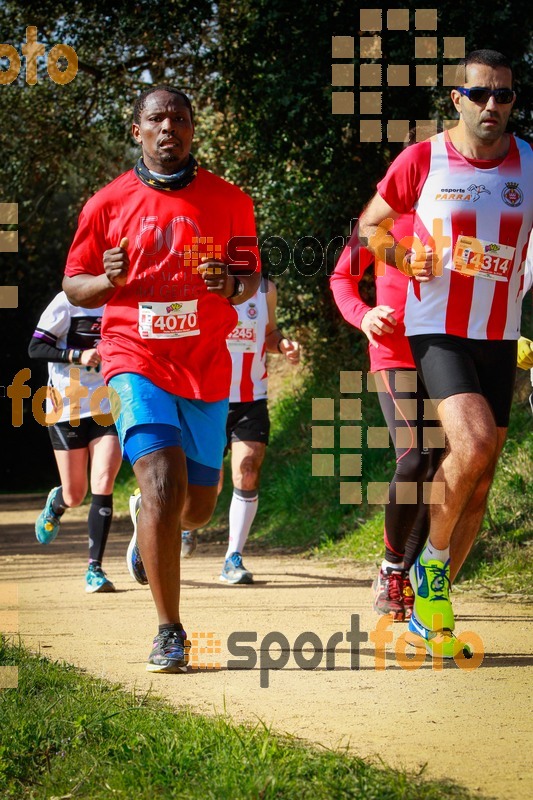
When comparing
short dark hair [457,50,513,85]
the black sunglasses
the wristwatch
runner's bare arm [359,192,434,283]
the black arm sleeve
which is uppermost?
short dark hair [457,50,513,85]

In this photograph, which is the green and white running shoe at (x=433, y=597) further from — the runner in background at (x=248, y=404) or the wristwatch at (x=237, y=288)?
the runner in background at (x=248, y=404)

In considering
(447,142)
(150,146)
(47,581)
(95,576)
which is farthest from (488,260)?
(47,581)

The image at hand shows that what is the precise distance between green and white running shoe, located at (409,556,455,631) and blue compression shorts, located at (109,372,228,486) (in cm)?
103

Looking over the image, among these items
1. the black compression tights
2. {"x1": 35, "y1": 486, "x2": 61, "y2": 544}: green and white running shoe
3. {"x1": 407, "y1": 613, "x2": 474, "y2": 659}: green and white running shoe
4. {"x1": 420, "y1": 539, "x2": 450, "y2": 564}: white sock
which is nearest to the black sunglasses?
the black compression tights

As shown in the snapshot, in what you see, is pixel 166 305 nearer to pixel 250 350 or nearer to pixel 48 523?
pixel 250 350

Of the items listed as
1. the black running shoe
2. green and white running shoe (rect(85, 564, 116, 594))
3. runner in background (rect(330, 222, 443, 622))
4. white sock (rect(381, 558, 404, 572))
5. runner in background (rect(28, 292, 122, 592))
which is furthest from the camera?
runner in background (rect(28, 292, 122, 592))

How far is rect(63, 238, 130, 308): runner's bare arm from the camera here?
16.2 ft

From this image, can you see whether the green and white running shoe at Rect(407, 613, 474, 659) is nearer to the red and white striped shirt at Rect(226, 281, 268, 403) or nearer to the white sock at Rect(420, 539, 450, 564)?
the white sock at Rect(420, 539, 450, 564)

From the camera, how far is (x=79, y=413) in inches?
317

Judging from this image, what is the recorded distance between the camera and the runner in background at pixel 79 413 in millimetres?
7949

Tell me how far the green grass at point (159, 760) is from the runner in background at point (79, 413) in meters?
3.80

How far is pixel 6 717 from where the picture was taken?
12.9 ft

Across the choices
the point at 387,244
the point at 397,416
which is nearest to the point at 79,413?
the point at 397,416

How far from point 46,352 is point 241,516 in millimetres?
1744
